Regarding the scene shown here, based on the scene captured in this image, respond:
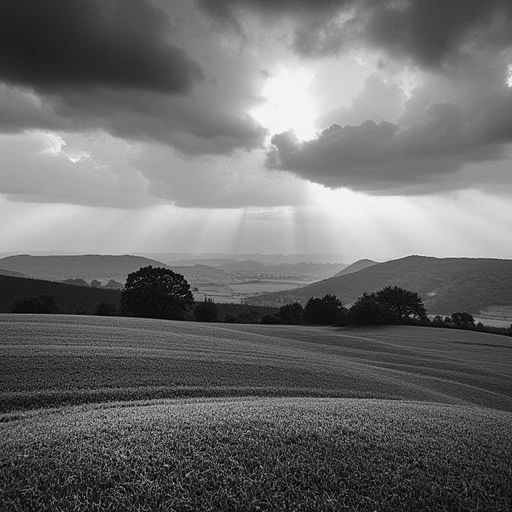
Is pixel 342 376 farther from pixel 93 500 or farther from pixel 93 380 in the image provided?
pixel 93 500

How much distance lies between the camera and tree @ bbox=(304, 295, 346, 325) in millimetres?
87062

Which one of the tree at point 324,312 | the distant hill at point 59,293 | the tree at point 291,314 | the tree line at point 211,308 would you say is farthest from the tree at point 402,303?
the distant hill at point 59,293

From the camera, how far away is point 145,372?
61.7ft

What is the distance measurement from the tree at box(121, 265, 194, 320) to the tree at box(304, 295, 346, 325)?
94.6 feet

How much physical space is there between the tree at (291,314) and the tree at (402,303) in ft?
60.2

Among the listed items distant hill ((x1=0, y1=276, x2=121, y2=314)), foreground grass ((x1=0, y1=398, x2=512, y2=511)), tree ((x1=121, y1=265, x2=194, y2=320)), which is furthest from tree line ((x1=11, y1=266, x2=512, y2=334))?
foreground grass ((x1=0, y1=398, x2=512, y2=511))

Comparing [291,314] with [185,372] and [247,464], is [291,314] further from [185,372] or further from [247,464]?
[247,464]

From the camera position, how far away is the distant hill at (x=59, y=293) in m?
95.6

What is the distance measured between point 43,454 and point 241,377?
13047 millimetres

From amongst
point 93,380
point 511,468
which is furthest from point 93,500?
point 93,380

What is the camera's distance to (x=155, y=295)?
7206 cm

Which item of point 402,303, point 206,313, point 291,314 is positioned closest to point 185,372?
point 206,313

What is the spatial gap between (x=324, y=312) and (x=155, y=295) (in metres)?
38.9

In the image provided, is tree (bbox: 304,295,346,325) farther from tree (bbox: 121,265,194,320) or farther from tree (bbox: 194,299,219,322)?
tree (bbox: 121,265,194,320)
